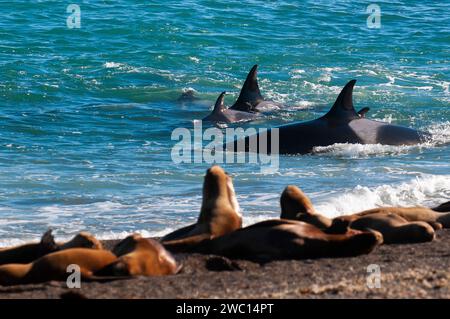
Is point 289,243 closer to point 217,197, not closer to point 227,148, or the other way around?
point 217,197

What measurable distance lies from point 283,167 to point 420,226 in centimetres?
504

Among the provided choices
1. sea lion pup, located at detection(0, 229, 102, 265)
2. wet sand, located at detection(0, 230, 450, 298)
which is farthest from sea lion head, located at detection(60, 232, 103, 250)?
wet sand, located at detection(0, 230, 450, 298)

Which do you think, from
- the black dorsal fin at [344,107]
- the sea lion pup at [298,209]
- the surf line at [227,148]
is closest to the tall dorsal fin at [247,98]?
the surf line at [227,148]

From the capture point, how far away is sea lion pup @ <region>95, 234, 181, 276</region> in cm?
774

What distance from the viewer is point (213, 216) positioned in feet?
29.6

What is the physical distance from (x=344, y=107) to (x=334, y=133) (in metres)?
0.43

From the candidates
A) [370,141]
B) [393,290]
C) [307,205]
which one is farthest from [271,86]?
[393,290]

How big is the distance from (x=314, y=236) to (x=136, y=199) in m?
4.06

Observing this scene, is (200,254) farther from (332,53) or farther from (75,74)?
(332,53)

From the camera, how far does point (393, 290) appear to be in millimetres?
7227

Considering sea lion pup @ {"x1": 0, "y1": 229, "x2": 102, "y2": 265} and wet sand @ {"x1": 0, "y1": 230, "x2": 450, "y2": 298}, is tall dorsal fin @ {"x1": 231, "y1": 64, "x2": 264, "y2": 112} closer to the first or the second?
wet sand @ {"x1": 0, "y1": 230, "x2": 450, "y2": 298}

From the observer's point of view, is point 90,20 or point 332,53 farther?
point 90,20
